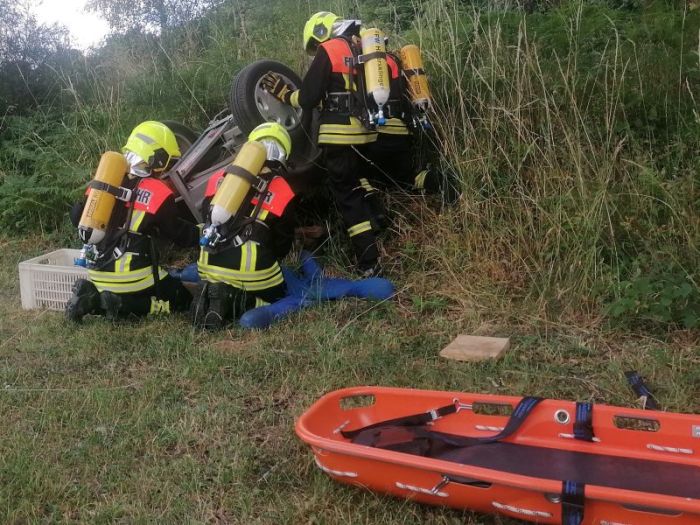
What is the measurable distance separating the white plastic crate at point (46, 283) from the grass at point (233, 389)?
0.12 metres

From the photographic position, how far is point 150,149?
4.99 metres

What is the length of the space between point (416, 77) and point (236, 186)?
168cm

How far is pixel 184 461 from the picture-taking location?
10.2ft

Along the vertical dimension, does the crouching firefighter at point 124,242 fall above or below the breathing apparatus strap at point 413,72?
below

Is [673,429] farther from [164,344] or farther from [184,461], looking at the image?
[164,344]

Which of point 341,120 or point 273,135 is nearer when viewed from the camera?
point 273,135

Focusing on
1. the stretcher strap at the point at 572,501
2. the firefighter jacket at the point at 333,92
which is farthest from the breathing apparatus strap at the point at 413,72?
the stretcher strap at the point at 572,501

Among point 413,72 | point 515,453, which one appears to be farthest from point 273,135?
point 515,453

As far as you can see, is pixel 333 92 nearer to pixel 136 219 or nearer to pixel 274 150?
pixel 274 150

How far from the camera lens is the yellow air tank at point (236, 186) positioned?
4.48 meters

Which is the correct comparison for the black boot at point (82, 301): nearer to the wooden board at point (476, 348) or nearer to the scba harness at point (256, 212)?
the scba harness at point (256, 212)

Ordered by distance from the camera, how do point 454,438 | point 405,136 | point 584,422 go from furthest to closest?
point 405,136 → point 454,438 → point 584,422

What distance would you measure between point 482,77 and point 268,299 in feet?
7.15

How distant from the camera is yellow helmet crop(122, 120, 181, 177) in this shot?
495cm
